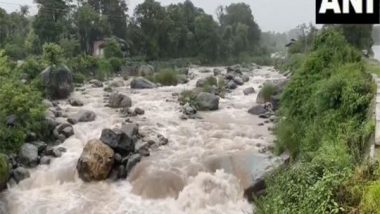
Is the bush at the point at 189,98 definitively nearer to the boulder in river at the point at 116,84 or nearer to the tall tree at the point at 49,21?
the boulder in river at the point at 116,84

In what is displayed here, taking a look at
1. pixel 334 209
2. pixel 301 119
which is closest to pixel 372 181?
pixel 334 209

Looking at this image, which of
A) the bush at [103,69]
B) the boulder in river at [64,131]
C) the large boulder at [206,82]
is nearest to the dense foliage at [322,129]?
the boulder in river at [64,131]

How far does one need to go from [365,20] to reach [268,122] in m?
12.1

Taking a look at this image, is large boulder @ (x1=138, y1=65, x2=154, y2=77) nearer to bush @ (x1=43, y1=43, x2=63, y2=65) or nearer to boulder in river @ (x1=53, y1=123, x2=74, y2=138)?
bush @ (x1=43, y1=43, x2=63, y2=65)

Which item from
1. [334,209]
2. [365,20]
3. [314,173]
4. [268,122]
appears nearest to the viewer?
[334,209]

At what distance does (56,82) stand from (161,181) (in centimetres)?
1356

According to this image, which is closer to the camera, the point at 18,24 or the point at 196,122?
the point at 196,122

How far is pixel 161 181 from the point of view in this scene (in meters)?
13.2

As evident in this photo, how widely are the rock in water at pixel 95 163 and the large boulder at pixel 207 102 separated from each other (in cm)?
834

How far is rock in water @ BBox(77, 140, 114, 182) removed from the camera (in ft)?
44.9

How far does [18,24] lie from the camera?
45.8 meters

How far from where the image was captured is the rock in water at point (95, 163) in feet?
44.9

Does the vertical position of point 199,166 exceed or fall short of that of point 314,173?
it falls short

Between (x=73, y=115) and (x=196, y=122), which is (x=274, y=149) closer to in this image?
(x=196, y=122)
